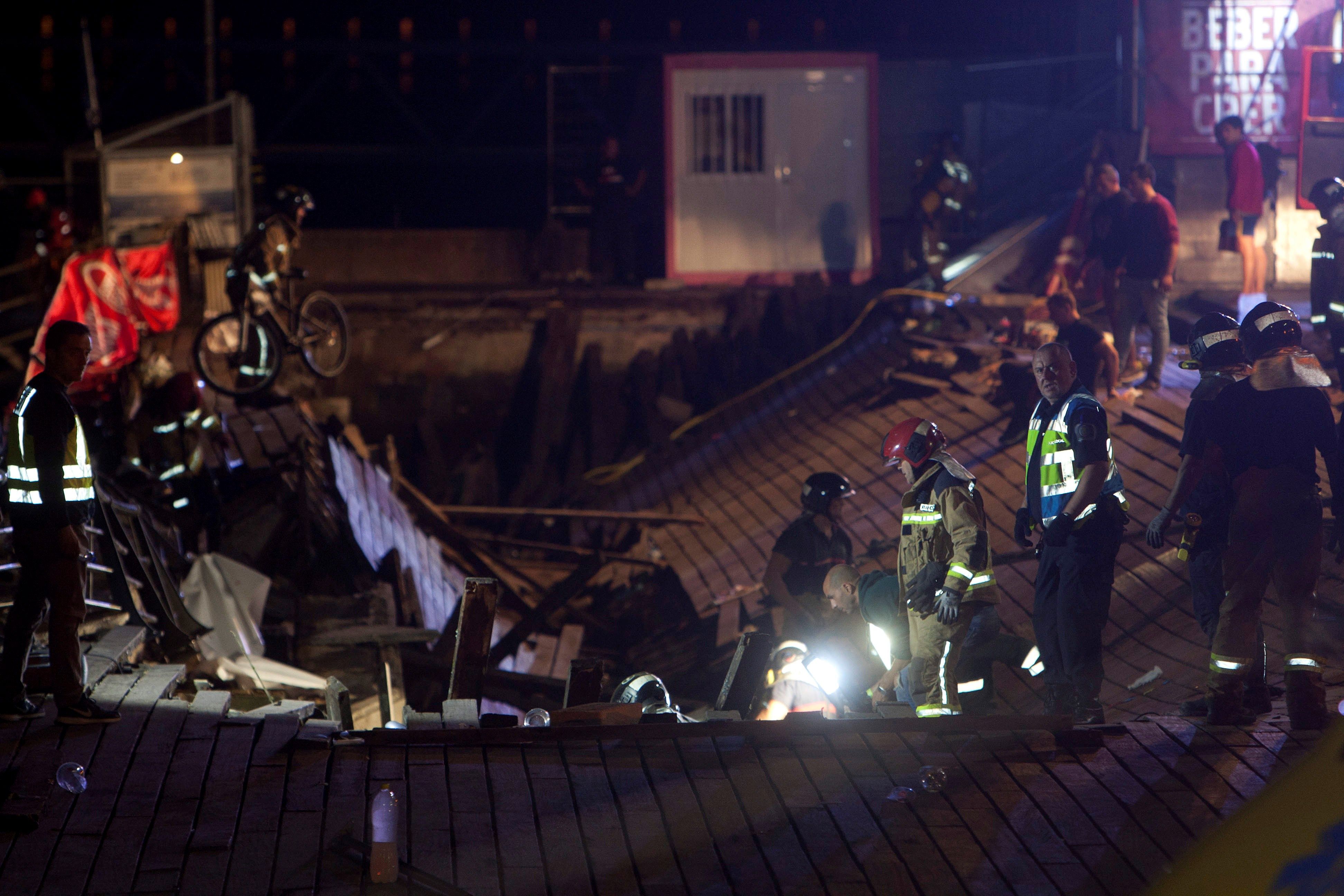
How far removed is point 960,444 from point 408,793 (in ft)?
25.6

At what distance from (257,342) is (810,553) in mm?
7859

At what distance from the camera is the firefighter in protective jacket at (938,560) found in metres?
6.59

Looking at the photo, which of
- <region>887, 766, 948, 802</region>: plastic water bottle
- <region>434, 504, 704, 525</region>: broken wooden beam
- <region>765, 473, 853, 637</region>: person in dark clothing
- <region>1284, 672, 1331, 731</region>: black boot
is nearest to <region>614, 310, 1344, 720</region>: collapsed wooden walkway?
<region>434, 504, 704, 525</region>: broken wooden beam

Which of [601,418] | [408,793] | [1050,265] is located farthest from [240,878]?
[1050,265]

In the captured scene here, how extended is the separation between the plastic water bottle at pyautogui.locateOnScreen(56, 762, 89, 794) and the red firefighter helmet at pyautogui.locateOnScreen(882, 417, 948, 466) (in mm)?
3942

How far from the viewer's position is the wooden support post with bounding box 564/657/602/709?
7.11 m

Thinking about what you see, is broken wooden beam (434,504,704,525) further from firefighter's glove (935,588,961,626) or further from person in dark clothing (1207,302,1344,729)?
person in dark clothing (1207,302,1344,729)

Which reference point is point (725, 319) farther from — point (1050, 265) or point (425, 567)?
point (425, 567)

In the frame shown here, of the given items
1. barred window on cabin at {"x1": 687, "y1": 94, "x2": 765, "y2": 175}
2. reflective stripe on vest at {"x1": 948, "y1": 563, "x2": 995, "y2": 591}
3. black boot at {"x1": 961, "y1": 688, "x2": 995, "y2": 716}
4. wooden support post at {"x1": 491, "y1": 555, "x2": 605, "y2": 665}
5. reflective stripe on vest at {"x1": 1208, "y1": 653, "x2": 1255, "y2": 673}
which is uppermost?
barred window on cabin at {"x1": 687, "y1": 94, "x2": 765, "y2": 175}

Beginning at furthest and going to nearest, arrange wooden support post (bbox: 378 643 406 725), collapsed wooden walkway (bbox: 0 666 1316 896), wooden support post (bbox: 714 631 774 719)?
1. wooden support post (bbox: 378 643 406 725)
2. wooden support post (bbox: 714 631 774 719)
3. collapsed wooden walkway (bbox: 0 666 1316 896)

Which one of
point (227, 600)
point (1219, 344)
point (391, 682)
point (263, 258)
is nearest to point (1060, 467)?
point (1219, 344)

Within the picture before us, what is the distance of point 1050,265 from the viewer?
60.1 feet

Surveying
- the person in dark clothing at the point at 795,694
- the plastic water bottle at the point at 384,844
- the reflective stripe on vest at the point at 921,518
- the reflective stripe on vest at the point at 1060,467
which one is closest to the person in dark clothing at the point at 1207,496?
the reflective stripe on vest at the point at 1060,467

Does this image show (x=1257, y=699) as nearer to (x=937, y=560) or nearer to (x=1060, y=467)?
(x=1060, y=467)
